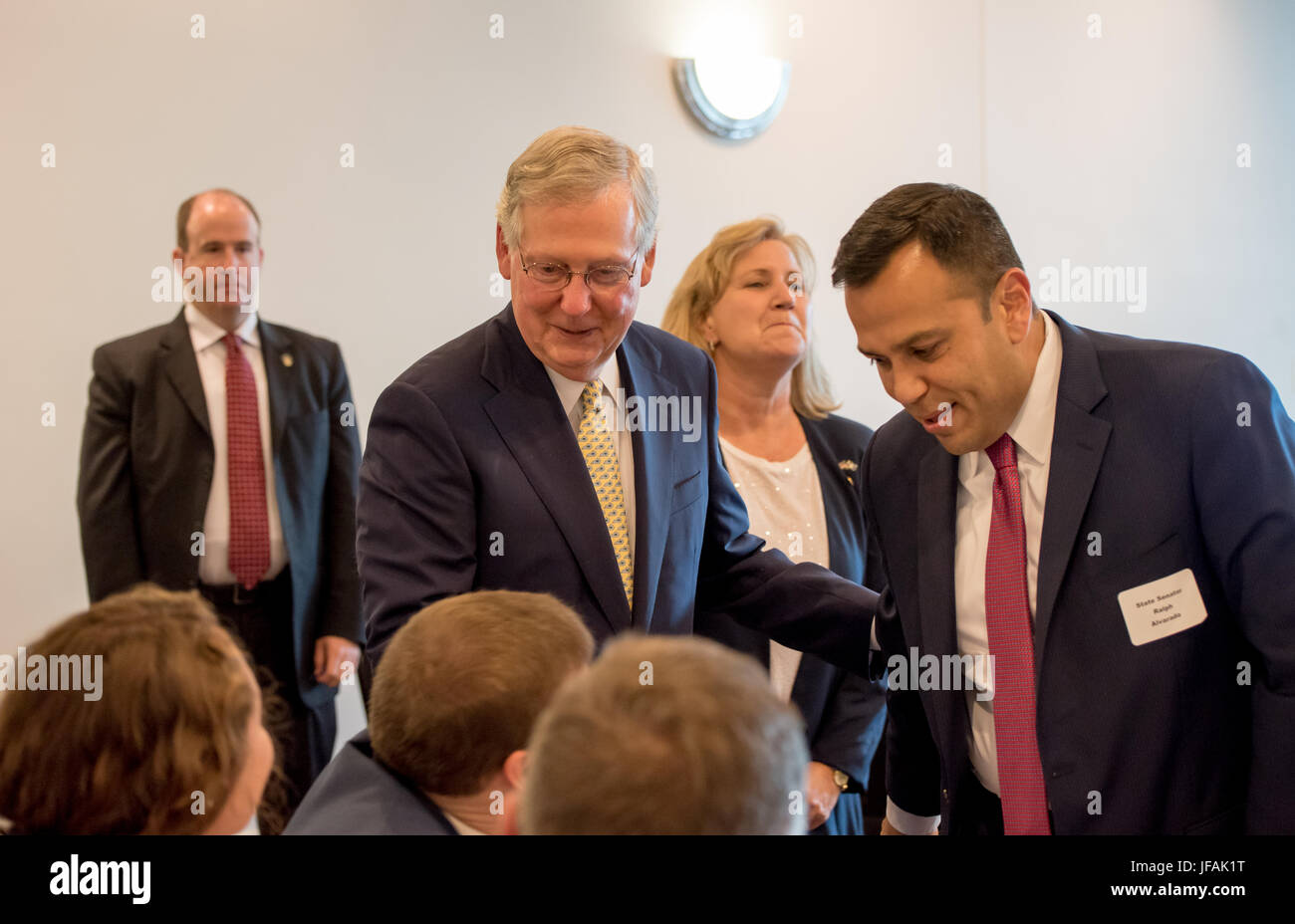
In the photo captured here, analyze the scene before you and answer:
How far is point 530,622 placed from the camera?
1514mm

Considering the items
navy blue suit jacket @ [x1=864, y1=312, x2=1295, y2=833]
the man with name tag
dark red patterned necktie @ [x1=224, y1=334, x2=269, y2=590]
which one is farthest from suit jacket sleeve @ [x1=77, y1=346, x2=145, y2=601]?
navy blue suit jacket @ [x1=864, y1=312, x2=1295, y2=833]

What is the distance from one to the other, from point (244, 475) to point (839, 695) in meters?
1.85

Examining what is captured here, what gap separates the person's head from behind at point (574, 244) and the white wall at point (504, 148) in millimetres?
2209

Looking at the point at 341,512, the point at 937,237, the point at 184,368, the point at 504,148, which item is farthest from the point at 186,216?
the point at 937,237

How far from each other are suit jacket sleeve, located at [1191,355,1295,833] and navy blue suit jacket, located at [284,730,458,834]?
1.09 m

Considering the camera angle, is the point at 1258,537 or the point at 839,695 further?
the point at 839,695

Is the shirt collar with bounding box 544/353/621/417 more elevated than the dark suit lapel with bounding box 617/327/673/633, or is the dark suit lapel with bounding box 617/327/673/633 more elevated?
the shirt collar with bounding box 544/353/621/417

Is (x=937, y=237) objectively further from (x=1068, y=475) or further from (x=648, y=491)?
(x=648, y=491)

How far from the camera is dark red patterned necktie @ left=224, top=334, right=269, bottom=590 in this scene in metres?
3.48

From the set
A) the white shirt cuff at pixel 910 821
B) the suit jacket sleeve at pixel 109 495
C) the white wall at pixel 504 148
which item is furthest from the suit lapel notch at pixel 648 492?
the white wall at pixel 504 148

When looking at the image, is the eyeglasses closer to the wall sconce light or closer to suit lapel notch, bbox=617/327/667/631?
suit lapel notch, bbox=617/327/667/631

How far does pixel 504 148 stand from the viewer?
13.9 feet

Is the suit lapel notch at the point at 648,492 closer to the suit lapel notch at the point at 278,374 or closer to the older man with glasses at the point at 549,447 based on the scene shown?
the older man with glasses at the point at 549,447
